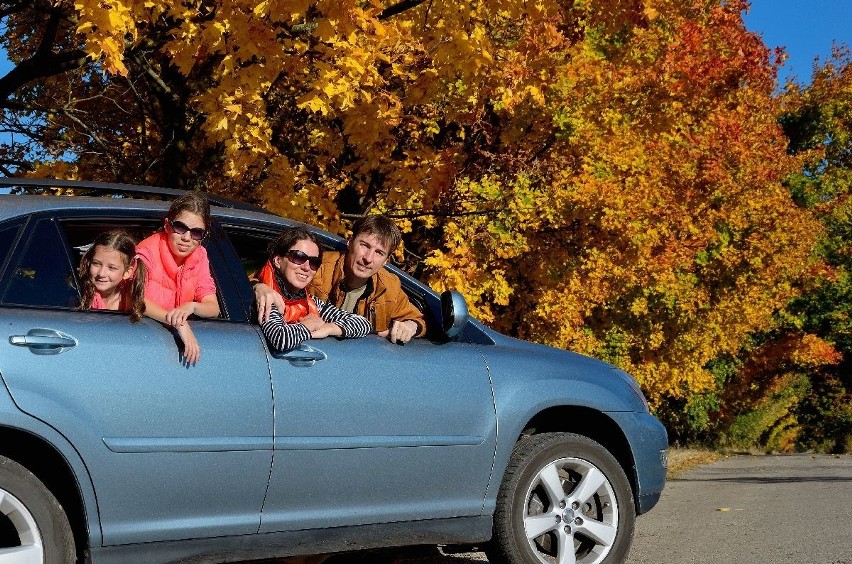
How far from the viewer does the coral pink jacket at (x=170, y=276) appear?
4.82 m

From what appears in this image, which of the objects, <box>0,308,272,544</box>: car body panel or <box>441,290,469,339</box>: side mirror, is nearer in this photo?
<box>0,308,272,544</box>: car body panel

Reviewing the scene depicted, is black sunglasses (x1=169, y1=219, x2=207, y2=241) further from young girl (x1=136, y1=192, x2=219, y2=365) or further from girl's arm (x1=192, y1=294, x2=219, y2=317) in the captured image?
girl's arm (x1=192, y1=294, x2=219, y2=317)

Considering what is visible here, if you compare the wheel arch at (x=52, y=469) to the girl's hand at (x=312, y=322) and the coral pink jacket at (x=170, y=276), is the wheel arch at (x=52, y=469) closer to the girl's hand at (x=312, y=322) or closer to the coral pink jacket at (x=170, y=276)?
the coral pink jacket at (x=170, y=276)

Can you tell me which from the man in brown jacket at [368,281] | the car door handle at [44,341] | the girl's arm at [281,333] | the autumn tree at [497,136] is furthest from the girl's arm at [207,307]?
the autumn tree at [497,136]

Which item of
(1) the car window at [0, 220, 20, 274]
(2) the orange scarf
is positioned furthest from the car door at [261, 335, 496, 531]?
(1) the car window at [0, 220, 20, 274]

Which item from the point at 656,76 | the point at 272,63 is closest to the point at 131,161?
the point at 272,63

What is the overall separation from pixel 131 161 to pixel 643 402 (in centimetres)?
852

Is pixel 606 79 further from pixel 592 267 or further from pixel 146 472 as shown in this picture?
pixel 146 472

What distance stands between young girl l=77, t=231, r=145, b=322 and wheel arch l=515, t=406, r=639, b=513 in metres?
2.18

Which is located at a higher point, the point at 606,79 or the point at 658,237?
the point at 606,79

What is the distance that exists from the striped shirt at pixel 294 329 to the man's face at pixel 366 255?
36cm

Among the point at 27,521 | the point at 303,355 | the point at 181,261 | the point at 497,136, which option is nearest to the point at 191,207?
the point at 181,261

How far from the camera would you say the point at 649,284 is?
23734 mm

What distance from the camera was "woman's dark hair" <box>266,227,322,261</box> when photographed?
208 inches
